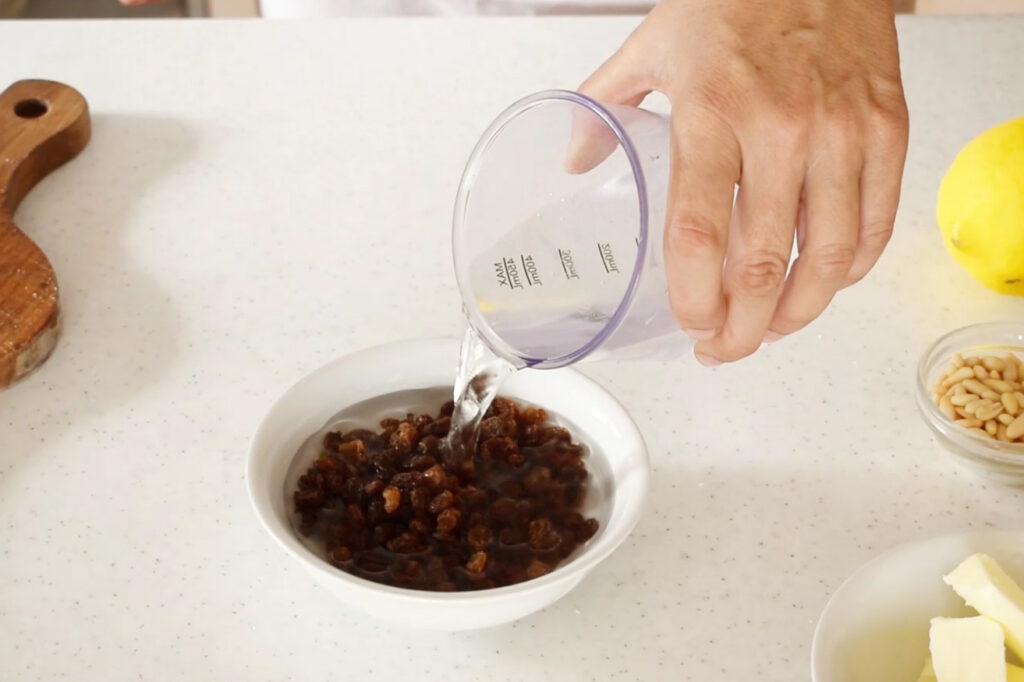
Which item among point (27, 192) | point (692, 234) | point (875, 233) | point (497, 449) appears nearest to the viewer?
point (692, 234)

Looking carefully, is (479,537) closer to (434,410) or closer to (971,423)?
(434,410)

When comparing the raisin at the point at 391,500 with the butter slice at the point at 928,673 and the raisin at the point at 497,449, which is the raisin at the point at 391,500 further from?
the butter slice at the point at 928,673

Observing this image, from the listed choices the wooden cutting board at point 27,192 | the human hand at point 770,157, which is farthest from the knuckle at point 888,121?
the wooden cutting board at point 27,192

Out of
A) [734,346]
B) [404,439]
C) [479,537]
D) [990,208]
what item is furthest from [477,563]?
[990,208]

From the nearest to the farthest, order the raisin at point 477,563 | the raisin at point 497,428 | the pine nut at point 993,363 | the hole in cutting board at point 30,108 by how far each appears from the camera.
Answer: the raisin at point 477,563 < the raisin at point 497,428 < the pine nut at point 993,363 < the hole in cutting board at point 30,108

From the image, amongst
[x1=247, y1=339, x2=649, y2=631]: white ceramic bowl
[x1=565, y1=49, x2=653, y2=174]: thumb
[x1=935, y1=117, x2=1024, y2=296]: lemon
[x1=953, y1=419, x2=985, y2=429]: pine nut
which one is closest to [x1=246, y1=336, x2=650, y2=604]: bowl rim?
[x1=247, y1=339, x2=649, y2=631]: white ceramic bowl

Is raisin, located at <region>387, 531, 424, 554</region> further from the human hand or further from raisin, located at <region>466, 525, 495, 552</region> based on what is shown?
the human hand
